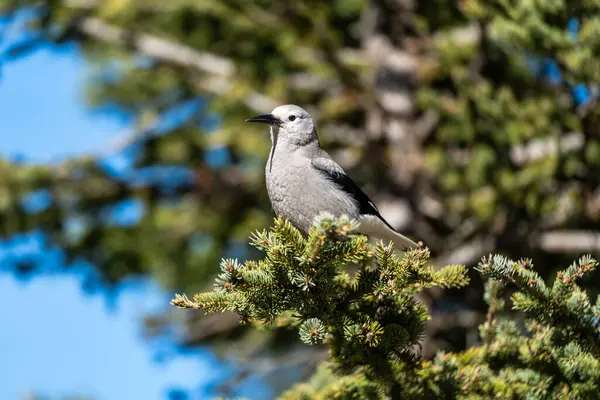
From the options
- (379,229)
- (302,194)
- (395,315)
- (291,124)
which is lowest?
(395,315)

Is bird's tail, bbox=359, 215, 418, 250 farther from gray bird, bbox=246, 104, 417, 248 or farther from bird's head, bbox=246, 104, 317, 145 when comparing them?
bird's head, bbox=246, 104, 317, 145

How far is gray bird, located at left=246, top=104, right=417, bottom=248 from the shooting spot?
3.68 metres

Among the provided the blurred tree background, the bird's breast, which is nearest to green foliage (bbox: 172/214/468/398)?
the bird's breast

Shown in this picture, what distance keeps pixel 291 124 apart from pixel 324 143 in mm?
2588

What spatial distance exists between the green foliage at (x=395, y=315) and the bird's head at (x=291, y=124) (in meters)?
1.70

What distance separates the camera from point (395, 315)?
264 centimetres

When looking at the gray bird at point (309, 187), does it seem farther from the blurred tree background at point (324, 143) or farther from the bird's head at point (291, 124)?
the blurred tree background at point (324, 143)

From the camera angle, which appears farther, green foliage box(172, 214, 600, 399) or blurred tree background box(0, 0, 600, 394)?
blurred tree background box(0, 0, 600, 394)

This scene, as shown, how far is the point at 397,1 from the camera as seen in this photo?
6.70 meters

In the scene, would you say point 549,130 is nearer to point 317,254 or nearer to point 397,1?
point 397,1

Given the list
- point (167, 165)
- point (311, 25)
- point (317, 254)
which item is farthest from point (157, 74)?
point (317, 254)

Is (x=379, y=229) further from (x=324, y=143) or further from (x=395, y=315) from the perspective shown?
(x=324, y=143)

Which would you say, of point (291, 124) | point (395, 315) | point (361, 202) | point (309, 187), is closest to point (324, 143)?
point (291, 124)

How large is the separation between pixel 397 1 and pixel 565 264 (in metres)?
2.84
